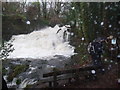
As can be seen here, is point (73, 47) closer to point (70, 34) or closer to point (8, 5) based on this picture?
point (70, 34)

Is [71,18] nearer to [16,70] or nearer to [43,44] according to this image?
[43,44]

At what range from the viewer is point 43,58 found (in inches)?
116

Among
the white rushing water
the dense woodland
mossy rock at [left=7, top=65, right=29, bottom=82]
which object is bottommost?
mossy rock at [left=7, top=65, right=29, bottom=82]

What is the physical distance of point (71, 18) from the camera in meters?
2.97

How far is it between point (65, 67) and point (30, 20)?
70 centimetres

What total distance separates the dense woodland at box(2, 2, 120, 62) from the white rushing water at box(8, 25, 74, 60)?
62mm

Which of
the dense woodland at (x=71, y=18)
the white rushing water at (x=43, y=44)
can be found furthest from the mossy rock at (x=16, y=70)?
the dense woodland at (x=71, y=18)

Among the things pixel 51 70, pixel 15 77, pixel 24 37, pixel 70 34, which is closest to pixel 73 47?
pixel 70 34

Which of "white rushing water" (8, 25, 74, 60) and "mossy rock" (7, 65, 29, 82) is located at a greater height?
"white rushing water" (8, 25, 74, 60)

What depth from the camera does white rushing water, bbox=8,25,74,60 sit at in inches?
116

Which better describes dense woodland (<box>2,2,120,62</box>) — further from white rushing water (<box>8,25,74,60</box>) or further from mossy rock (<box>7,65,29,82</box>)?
mossy rock (<box>7,65,29,82</box>)

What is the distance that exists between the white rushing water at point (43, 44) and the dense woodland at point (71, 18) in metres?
0.06

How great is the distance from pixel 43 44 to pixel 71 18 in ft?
1.50

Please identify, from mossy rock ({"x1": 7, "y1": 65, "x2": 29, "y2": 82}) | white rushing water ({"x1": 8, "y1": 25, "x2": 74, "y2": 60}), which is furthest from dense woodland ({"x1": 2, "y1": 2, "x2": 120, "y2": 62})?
mossy rock ({"x1": 7, "y1": 65, "x2": 29, "y2": 82})
